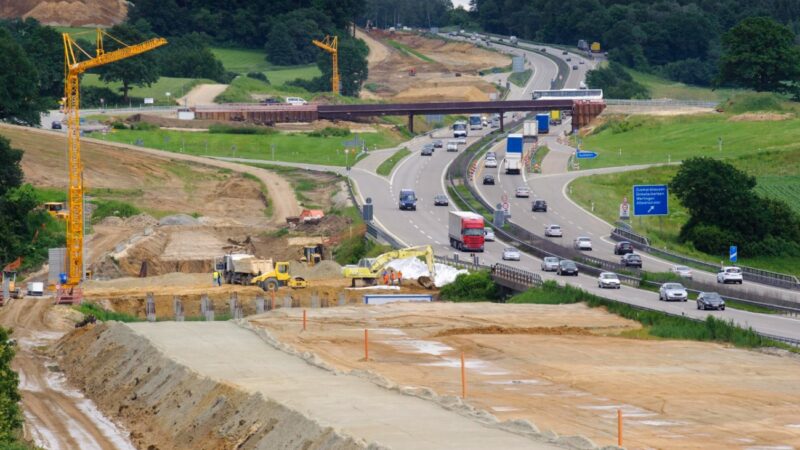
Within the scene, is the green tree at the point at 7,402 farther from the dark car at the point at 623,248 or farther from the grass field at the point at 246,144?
the grass field at the point at 246,144

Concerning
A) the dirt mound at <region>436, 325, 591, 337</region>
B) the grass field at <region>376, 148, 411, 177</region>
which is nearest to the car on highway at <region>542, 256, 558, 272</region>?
the dirt mound at <region>436, 325, 591, 337</region>

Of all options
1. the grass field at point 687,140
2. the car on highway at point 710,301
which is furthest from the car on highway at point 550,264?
the grass field at point 687,140

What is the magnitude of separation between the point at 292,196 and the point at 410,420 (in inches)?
4003

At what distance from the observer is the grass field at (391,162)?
16650cm

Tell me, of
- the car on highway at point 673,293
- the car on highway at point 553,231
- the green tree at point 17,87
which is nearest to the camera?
the car on highway at point 673,293

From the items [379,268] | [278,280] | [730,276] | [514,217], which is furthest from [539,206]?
[278,280]

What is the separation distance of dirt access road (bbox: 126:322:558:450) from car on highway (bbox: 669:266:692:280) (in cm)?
3419

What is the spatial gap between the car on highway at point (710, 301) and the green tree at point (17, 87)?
10415 cm

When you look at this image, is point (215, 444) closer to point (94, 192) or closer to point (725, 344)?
point (725, 344)

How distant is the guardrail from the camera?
337 ft

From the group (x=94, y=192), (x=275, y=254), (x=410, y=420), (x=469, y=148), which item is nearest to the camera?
(x=410, y=420)

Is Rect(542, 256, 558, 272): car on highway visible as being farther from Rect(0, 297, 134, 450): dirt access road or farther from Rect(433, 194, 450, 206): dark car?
Rect(433, 194, 450, 206): dark car

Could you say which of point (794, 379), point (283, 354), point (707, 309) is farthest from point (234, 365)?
point (707, 309)

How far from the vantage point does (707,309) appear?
8562 centimetres
